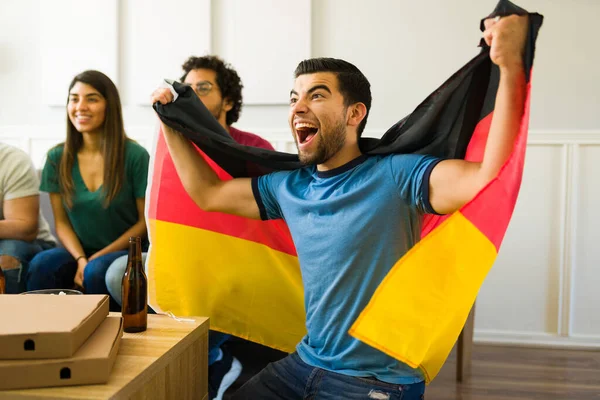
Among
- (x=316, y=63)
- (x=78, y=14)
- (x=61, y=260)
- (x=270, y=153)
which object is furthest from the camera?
(x=78, y=14)

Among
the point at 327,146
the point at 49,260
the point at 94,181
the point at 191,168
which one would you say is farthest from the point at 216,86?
the point at 327,146

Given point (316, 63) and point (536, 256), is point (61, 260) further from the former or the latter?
point (536, 256)

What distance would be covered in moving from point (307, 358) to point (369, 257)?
309 millimetres

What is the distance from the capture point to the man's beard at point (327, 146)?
133 centimetres

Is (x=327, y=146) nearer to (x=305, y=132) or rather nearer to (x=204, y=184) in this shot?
(x=305, y=132)

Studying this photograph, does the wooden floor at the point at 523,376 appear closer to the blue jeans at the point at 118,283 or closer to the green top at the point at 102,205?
the blue jeans at the point at 118,283

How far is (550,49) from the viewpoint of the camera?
8.89ft

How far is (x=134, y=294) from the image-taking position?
1.21m

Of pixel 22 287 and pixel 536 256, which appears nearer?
pixel 22 287

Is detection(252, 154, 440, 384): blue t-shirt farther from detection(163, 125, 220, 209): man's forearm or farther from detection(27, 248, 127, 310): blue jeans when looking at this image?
detection(27, 248, 127, 310): blue jeans

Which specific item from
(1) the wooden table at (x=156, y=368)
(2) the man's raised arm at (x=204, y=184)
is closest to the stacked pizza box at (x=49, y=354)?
(1) the wooden table at (x=156, y=368)

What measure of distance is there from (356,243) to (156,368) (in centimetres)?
51

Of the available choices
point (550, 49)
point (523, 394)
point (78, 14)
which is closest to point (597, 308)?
point (523, 394)

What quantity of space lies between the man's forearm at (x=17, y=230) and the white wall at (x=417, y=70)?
3.13 feet
